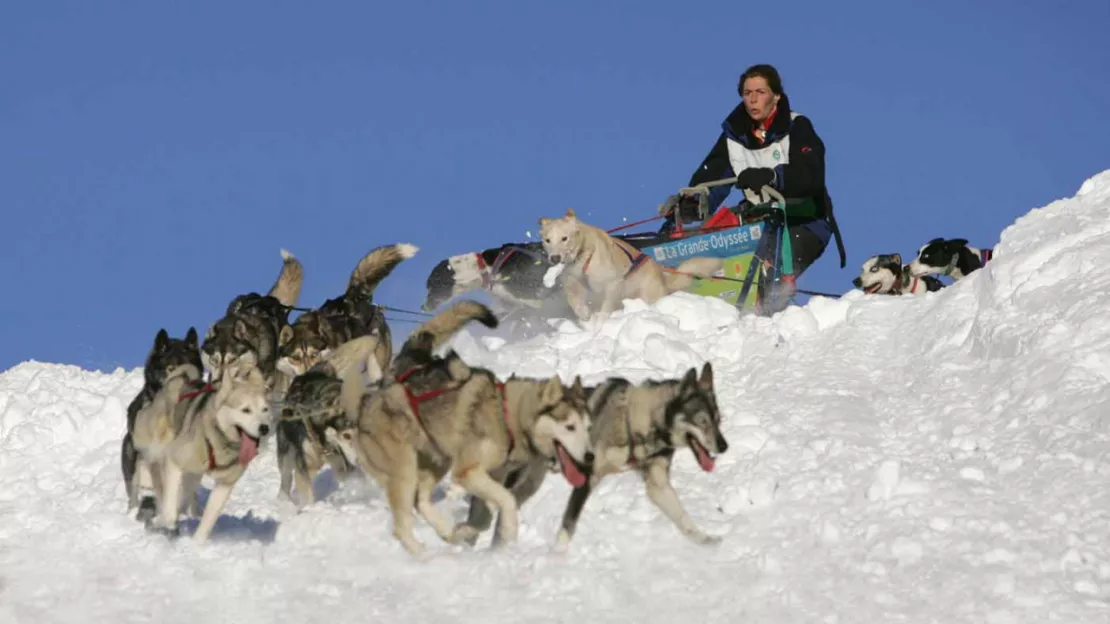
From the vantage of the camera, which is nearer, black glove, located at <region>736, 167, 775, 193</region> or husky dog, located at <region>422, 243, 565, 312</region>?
black glove, located at <region>736, 167, 775, 193</region>

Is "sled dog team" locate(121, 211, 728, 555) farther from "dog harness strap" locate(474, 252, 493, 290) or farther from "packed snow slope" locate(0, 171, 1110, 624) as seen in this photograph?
"dog harness strap" locate(474, 252, 493, 290)

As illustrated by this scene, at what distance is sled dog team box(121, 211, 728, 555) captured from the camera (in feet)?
22.4

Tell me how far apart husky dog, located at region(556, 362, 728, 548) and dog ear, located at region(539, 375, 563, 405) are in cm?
22

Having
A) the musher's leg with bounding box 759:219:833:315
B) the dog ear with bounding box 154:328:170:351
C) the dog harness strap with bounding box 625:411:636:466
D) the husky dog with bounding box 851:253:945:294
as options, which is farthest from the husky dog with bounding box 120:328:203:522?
the husky dog with bounding box 851:253:945:294

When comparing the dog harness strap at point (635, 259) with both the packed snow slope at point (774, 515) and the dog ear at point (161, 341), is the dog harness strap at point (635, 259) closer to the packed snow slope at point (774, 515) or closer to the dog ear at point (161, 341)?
the packed snow slope at point (774, 515)

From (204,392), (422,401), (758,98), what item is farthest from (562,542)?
(758,98)

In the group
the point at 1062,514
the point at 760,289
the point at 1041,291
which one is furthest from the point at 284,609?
the point at 760,289

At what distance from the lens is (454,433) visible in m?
6.93

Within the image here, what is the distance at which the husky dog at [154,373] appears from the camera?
7938mm

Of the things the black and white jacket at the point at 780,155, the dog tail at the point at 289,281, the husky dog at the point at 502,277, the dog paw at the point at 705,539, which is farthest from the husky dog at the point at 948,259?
the dog paw at the point at 705,539

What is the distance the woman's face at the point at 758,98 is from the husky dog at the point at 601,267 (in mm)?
1231

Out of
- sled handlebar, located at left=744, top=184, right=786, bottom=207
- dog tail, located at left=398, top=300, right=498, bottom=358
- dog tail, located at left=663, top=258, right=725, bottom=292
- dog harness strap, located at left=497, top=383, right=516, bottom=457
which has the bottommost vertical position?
dog harness strap, located at left=497, top=383, right=516, bottom=457

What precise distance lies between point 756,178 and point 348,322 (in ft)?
11.6

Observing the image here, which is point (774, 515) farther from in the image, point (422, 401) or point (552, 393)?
point (422, 401)
